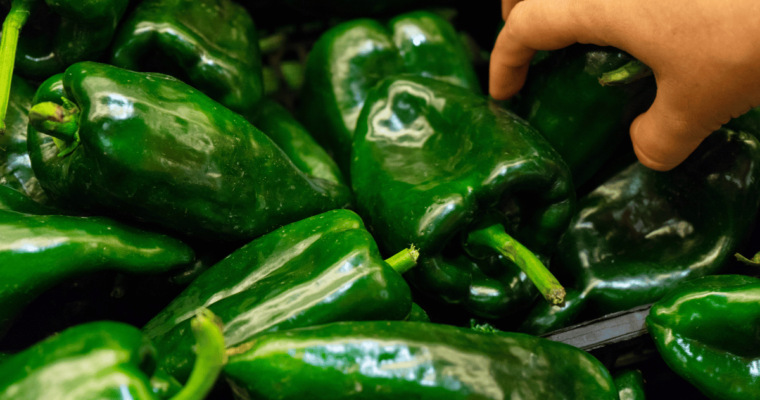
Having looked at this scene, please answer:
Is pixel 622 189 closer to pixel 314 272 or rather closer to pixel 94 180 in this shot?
pixel 314 272

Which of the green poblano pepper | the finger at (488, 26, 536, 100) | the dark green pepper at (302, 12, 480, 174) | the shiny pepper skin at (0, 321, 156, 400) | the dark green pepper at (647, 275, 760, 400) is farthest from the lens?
the green poblano pepper

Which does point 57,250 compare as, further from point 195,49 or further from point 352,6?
point 352,6

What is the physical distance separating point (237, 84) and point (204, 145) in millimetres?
422

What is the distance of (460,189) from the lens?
3.84ft

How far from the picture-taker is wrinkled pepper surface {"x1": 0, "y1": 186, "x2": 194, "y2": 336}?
921mm

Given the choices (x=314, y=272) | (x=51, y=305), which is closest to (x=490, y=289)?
(x=314, y=272)

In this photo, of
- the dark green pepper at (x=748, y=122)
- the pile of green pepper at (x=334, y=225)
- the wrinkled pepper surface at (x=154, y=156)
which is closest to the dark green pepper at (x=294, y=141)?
the pile of green pepper at (x=334, y=225)

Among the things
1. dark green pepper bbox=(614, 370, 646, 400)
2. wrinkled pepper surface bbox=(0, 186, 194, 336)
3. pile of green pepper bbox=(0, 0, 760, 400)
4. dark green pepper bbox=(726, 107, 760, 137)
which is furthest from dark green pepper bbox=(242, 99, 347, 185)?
dark green pepper bbox=(726, 107, 760, 137)

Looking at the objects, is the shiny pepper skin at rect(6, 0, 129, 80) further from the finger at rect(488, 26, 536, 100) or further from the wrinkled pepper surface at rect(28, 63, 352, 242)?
the finger at rect(488, 26, 536, 100)

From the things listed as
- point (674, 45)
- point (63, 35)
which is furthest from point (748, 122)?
point (63, 35)

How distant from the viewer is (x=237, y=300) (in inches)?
38.5

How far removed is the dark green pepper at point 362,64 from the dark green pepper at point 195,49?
0.29 m

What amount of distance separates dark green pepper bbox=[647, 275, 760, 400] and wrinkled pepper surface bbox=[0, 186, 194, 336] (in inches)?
43.9

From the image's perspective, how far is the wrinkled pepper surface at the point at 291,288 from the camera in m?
0.92
